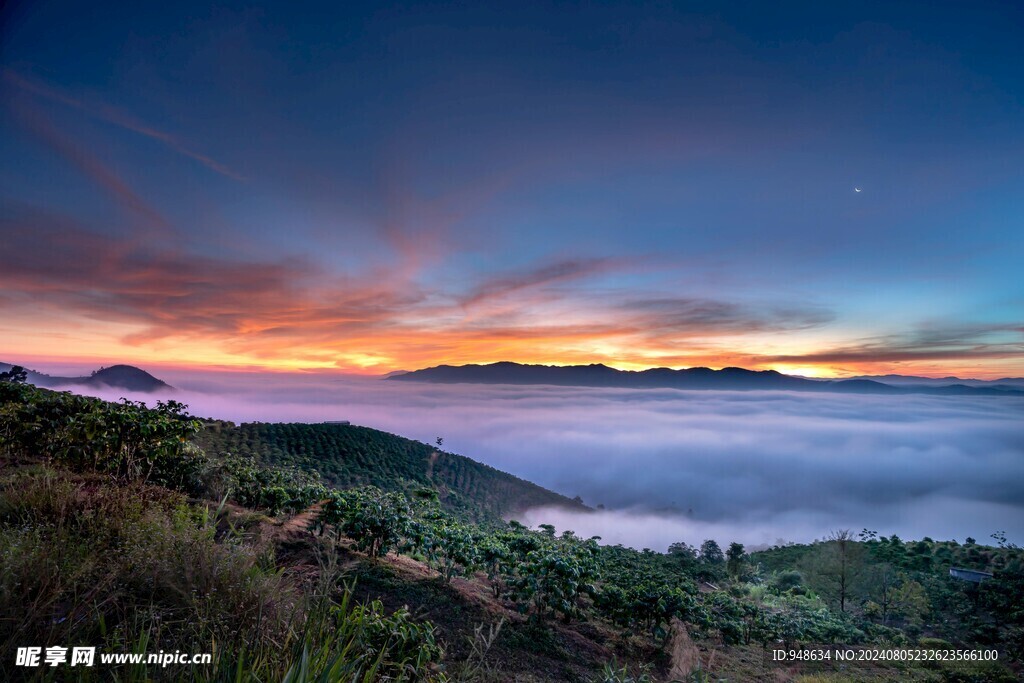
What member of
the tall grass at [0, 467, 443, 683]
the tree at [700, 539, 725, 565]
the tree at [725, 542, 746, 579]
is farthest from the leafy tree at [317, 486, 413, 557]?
the tree at [700, 539, 725, 565]

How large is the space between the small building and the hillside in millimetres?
23637

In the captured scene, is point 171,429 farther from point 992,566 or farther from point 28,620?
point 992,566

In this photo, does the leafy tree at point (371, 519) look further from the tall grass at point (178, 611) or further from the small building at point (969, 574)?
the small building at point (969, 574)

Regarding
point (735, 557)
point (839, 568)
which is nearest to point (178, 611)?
point (839, 568)

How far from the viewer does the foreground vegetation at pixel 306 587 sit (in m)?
2.15

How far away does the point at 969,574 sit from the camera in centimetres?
1820

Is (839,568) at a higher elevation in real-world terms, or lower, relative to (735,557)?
higher

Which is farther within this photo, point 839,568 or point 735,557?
point 735,557

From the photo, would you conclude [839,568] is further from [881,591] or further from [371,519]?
[371,519]

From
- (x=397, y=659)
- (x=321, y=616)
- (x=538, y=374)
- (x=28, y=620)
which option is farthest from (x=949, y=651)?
(x=538, y=374)

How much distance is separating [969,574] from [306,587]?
2826cm

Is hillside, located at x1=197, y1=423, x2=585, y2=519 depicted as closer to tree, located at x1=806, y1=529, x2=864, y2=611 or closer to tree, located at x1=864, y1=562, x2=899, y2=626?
tree, located at x1=806, y1=529, x2=864, y2=611

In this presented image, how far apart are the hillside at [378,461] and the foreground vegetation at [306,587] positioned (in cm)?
1578

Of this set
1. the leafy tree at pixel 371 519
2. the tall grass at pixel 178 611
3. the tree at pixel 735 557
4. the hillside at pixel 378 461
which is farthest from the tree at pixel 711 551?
the tall grass at pixel 178 611
